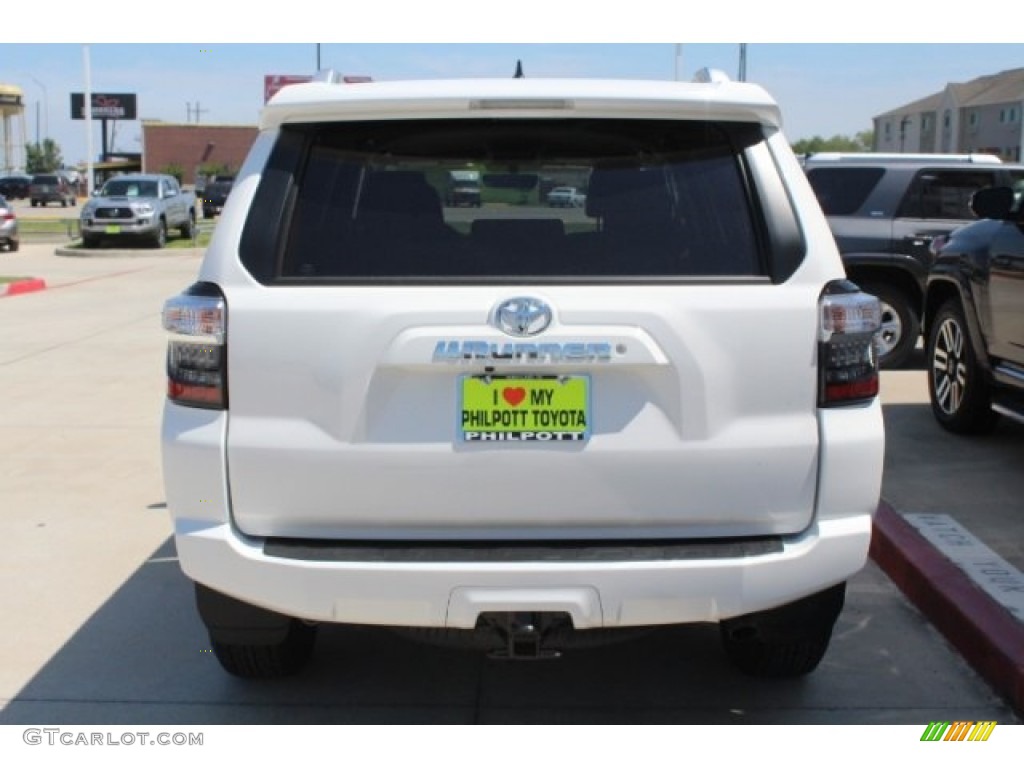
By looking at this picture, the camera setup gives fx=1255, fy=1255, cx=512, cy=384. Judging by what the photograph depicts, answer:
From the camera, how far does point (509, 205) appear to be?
11.5 feet

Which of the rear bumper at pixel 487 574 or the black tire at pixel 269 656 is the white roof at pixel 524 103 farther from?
the black tire at pixel 269 656

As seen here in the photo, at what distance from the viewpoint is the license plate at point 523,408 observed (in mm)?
3191

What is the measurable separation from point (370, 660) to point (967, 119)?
88.9m

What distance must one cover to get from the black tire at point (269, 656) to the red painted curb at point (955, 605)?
89.0 inches

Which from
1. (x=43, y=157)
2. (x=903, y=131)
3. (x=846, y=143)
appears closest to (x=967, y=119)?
(x=903, y=131)

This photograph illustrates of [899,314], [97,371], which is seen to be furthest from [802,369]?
[97,371]

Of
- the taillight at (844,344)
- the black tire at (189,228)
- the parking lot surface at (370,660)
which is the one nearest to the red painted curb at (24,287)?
the parking lot surface at (370,660)

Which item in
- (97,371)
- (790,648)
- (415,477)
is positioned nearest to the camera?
(415,477)

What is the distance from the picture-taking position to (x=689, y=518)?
3248mm

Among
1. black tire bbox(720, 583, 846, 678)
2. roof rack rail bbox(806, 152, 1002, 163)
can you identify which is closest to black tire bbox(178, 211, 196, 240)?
roof rack rail bbox(806, 152, 1002, 163)

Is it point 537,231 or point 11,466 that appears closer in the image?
point 537,231
